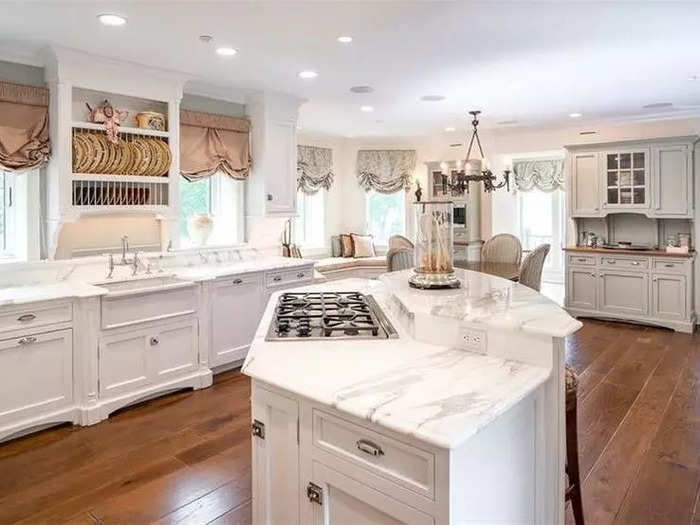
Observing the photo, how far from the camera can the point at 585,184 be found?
6500mm

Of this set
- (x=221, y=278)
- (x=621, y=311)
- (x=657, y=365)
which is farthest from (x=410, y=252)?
(x=621, y=311)

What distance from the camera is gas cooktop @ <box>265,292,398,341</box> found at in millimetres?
2055

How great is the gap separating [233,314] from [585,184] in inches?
186

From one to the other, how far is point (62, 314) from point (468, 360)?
105 inches

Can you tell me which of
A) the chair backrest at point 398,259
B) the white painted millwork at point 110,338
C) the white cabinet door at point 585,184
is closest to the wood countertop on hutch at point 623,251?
the white cabinet door at point 585,184

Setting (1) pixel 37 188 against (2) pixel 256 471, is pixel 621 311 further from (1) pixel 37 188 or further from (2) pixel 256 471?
(1) pixel 37 188

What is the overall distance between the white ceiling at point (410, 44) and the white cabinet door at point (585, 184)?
121cm

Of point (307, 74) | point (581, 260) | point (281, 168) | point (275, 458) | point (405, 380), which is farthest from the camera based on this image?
point (581, 260)

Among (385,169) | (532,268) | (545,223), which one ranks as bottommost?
(532,268)

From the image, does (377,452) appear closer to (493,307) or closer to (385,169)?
(493,307)

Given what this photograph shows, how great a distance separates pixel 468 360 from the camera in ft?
5.70

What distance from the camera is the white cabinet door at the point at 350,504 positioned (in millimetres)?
1271

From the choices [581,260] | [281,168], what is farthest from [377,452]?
[581,260]

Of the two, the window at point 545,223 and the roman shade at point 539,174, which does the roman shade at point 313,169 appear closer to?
the roman shade at point 539,174
